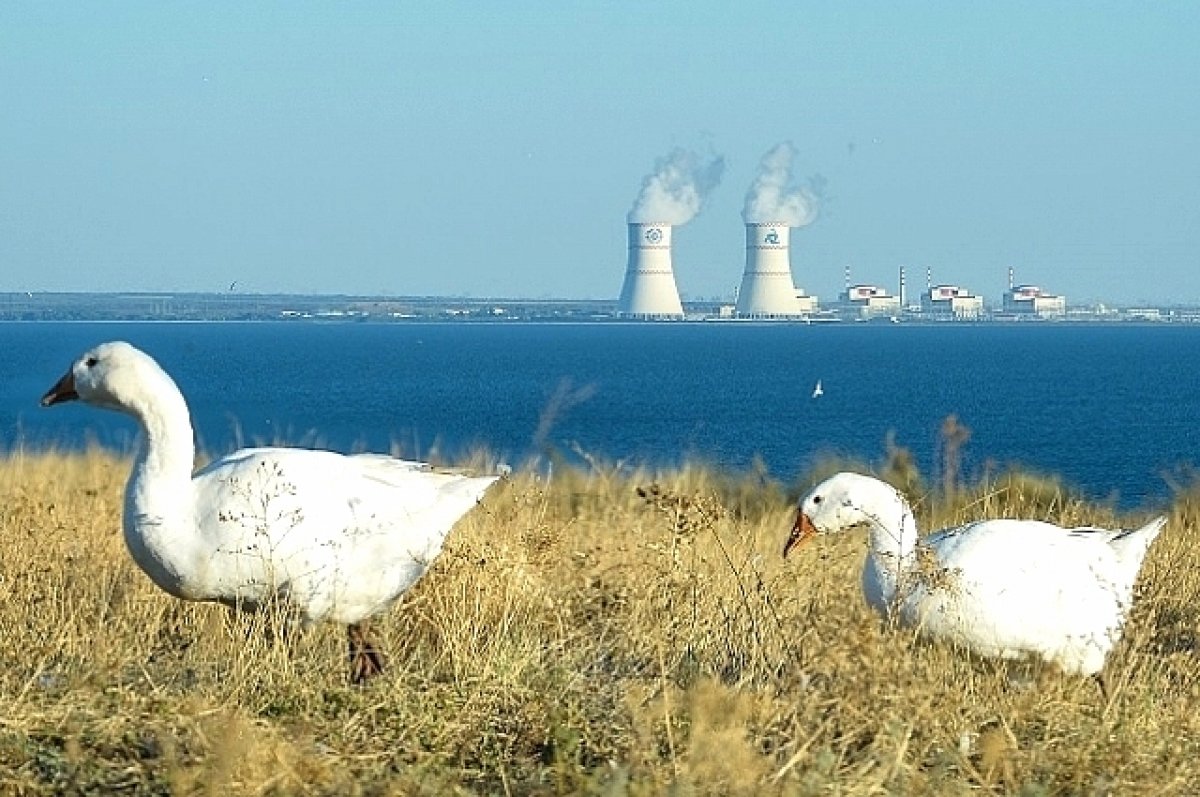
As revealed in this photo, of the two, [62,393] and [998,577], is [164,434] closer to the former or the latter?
[62,393]

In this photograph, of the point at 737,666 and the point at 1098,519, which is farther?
the point at 1098,519

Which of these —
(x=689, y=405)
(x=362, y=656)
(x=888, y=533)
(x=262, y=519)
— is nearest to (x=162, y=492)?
(x=262, y=519)

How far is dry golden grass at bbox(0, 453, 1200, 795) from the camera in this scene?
15.3 ft

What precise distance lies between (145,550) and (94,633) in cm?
31

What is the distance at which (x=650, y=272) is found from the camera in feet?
511

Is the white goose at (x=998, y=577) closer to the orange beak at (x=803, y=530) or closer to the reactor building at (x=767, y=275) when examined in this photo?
the orange beak at (x=803, y=530)

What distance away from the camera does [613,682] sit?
18.3 ft

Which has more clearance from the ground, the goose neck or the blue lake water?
the goose neck

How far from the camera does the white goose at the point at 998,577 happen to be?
650 cm

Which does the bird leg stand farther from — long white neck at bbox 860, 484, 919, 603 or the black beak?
long white neck at bbox 860, 484, 919, 603

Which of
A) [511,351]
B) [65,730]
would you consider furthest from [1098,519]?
[511,351]

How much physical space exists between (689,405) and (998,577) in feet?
196

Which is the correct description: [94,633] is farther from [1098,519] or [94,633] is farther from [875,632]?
[1098,519]

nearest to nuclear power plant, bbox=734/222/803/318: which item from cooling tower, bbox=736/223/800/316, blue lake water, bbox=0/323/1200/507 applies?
cooling tower, bbox=736/223/800/316
